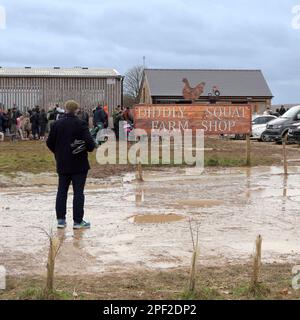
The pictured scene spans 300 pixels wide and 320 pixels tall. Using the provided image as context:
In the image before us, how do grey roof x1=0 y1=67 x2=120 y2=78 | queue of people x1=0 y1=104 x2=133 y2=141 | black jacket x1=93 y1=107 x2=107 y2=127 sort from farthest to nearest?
grey roof x1=0 y1=67 x2=120 y2=78
queue of people x1=0 y1=104 x2=133 y2=141
black jacket x1=93 y1=107 x2=107 y2=127

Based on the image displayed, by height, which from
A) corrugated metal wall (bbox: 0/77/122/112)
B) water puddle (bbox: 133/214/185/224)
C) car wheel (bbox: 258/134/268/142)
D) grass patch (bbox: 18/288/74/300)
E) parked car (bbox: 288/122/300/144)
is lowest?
water puddle (bbox: 133/214/185/224)

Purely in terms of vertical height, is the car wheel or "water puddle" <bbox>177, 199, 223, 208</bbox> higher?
the car wheel

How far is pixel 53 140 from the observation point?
9.29m

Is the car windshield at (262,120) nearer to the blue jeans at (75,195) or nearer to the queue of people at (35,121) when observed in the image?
the queue of people at (35,121)

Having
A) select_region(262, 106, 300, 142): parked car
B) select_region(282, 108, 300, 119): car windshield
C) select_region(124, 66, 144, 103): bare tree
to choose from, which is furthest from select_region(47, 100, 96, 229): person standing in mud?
select_region(124, 66, 144, 103): bare tree

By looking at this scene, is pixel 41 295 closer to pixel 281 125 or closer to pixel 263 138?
pixel 281 125

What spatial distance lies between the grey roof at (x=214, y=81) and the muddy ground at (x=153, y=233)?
44446mm

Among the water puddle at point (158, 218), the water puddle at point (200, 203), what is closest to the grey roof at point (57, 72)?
the water puddle at point (200, 203)

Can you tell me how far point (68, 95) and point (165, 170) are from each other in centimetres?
1801

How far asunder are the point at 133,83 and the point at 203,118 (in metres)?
62.9

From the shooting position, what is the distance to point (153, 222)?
31.8 ft

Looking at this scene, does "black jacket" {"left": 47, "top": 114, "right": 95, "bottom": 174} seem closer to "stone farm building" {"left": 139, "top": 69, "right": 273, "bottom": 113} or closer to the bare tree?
"stone farm building" {"left": 139, "top": 69, "right": 273, "bottom": 113}

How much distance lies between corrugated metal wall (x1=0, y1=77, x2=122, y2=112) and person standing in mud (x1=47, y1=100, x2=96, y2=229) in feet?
82.5

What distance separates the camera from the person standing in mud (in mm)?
9148
